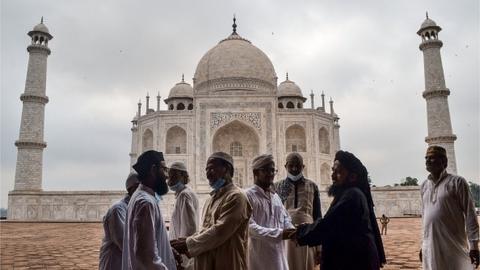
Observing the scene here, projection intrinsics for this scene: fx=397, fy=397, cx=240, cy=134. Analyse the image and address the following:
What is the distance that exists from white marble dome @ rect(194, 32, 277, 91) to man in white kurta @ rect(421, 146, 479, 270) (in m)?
21.3

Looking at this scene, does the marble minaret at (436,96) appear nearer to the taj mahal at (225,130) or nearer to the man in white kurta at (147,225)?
the taj mahal at (225,130)

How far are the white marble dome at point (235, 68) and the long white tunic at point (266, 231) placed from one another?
21.6 m

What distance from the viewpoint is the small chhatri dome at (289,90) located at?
1011 inches

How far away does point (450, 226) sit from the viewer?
2914 millimetres

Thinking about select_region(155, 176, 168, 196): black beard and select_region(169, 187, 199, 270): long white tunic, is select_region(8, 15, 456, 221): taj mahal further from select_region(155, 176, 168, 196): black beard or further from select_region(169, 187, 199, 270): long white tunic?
select_region(155, 176, 168, 196): black beard

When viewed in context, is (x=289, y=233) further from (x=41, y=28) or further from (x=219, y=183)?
(x=41, y=28)

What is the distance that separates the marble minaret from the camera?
17964 mm

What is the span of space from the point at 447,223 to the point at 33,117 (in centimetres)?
1945

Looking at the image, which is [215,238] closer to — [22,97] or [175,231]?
[175,231]

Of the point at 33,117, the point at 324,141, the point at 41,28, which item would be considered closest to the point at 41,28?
the point at 41,28

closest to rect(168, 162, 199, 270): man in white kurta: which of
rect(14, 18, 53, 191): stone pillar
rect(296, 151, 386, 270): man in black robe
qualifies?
rect(296, 151, 386, 270): man in black robe

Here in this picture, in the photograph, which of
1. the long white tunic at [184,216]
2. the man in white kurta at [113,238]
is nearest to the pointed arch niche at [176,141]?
the long white tunic at [184,216]

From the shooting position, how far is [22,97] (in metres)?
18.8

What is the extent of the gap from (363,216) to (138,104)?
23661 mm
